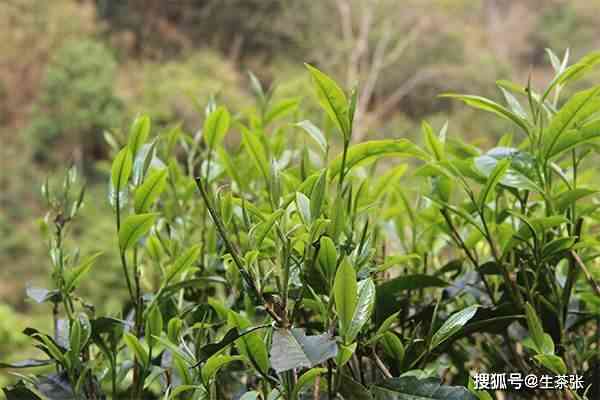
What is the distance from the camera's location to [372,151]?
0.88 ft

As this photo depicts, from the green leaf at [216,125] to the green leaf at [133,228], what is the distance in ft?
0.28

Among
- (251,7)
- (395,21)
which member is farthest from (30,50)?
Result: (395,21)

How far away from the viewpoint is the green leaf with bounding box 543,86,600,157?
269 millimetres

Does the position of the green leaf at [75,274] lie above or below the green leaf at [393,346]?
above

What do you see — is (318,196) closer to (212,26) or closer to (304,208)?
(304,208)

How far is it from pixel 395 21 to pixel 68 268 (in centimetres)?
703

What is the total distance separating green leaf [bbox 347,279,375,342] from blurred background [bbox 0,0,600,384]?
3028 millimetres

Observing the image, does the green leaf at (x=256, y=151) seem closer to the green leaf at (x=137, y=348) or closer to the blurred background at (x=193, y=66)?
the green leaf at (x=137, y=348)

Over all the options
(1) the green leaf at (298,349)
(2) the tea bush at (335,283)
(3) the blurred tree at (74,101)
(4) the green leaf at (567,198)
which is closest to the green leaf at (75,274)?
(2) the tea bush at (335,283)

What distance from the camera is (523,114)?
0.94ft

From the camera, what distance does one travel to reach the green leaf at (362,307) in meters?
0.21

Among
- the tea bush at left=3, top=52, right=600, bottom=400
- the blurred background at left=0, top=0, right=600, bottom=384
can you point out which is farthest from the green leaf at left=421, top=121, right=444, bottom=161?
the blurred background at left=0, top=0, right=600, bottom=384

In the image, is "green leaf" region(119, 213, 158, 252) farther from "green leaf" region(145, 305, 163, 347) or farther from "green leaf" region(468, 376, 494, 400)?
"green leaf" region(468, 376, 494, 400)

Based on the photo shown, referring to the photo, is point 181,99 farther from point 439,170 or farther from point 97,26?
point 439,170
